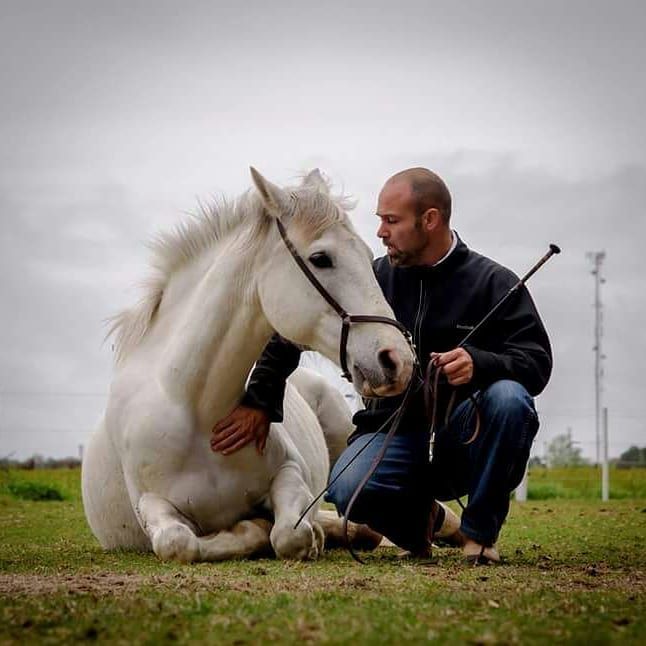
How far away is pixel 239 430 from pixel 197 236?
1.05 metres

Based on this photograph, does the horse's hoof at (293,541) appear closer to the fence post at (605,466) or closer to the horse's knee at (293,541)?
the horse's knee at (293,541)

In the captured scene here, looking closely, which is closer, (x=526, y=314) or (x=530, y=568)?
(x=530, y=568)

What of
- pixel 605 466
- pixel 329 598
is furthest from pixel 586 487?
pixel 329 598

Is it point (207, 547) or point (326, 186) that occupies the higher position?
point (326, 186)

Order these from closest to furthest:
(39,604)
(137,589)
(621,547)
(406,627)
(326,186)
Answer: (406,627), (39,604), (137,589), (326,186), (621,547)

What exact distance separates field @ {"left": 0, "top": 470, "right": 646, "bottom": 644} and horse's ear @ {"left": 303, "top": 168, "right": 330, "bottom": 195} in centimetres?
175

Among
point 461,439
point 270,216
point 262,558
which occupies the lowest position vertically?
point 262,558

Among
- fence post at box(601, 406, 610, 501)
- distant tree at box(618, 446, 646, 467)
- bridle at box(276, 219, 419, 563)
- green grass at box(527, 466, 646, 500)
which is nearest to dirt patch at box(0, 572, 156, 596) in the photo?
bridle at box(276, 219, 419, 563)

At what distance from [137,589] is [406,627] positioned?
1.23 meters

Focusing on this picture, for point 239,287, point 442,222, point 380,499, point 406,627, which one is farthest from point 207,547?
point 406,627

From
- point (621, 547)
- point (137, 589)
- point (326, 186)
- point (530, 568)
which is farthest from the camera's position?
point (621, 547)

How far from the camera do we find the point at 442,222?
201 inches

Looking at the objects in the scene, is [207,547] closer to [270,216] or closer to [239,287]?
[239,287]

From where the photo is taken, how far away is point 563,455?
2544 cm
